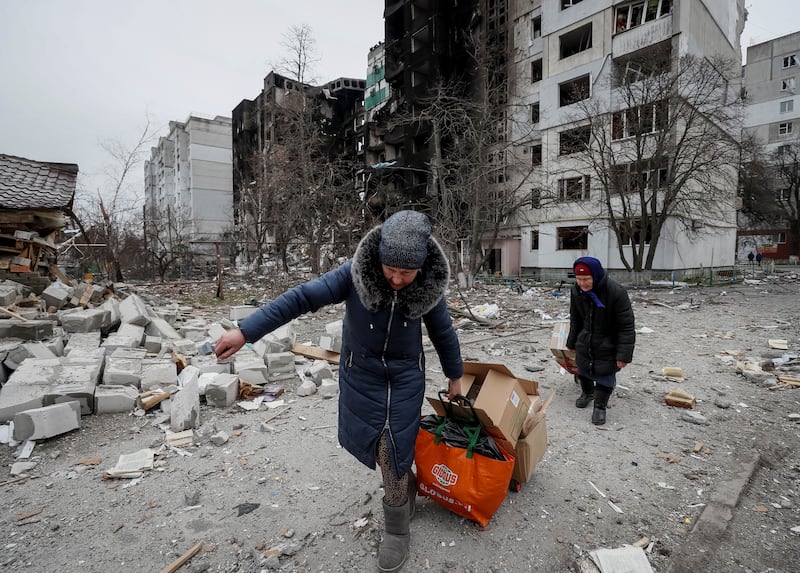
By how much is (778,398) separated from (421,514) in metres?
4.39

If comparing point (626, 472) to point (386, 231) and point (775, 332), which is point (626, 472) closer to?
point (386, 231)

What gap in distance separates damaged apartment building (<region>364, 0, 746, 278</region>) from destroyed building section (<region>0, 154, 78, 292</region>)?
44.4 ft

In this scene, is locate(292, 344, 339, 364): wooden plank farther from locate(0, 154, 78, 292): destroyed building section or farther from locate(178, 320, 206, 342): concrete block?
locate(0, 154, 78, 292): destroyed building section

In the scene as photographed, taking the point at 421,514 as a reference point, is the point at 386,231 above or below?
above

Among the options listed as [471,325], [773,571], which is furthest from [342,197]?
[773,571]

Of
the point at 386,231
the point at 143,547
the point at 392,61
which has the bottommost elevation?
the point at 143,547

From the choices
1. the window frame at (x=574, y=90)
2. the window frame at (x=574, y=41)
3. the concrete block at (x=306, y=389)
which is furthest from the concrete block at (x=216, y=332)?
the window frame at (x=574, y=41)

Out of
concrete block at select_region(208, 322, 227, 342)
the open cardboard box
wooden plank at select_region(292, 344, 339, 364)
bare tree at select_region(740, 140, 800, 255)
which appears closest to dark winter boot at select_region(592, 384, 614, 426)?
the open cardboard box

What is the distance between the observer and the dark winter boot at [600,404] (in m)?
3.80

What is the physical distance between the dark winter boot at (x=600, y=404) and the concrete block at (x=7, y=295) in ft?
27.1

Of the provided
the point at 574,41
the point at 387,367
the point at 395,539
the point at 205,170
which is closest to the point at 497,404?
the point at 387,367

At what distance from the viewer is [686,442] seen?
345 cm

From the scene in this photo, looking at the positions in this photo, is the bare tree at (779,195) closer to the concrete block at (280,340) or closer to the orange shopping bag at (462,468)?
the concrete block at (280,340)

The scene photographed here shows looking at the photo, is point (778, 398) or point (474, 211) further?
point (474, 211)
